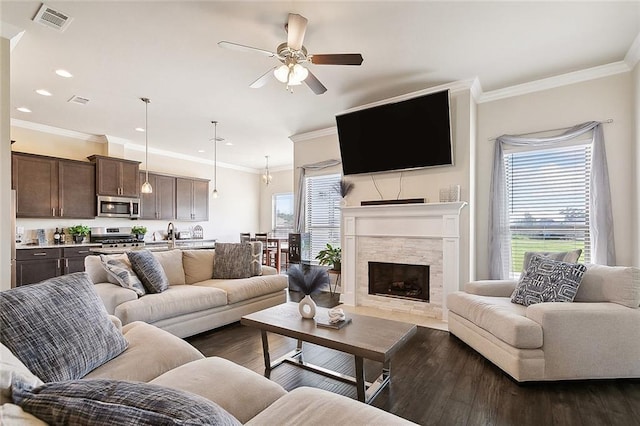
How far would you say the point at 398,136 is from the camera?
413 cm

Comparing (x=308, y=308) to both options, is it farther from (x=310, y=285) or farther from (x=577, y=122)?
(x=577, y=122)

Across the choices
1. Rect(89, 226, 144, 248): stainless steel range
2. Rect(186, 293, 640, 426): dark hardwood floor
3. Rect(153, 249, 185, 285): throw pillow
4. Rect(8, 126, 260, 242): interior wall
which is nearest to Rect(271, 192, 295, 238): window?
Rect(8, 126, 260, 242): interior wall

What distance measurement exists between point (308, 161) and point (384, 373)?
415 centimetres

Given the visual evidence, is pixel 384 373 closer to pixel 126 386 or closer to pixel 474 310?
pixel 474 310

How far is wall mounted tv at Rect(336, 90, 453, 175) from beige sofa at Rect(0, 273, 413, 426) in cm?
337

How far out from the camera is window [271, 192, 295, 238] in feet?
29.0

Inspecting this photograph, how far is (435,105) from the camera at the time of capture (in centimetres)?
380

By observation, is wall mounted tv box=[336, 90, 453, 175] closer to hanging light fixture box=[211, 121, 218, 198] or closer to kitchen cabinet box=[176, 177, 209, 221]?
hanging light fixture box=[211, 121, 218, 198]

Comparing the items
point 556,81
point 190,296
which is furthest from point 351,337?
point 556,81

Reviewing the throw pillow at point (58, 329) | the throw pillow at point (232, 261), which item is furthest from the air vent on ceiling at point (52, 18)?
the throw pillow at point (232, 261)

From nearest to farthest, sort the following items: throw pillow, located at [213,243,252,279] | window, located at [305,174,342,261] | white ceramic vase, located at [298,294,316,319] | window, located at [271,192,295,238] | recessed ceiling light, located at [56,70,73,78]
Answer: white ceramic vase, located at [298,294,316,319] → recessed ceiling light, located at [56,70,73,78] → throw pillow, located at [213,243,252,279] → window, located at [305,174,342,261] → window, located at [271,192,295,238]

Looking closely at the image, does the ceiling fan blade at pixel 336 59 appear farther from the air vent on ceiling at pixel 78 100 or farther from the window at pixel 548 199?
the air vent on ceiling at pixel 78 100

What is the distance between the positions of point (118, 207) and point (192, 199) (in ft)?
5.61

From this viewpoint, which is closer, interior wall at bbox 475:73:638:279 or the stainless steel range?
interior wall at bbox 475:73:638:279
